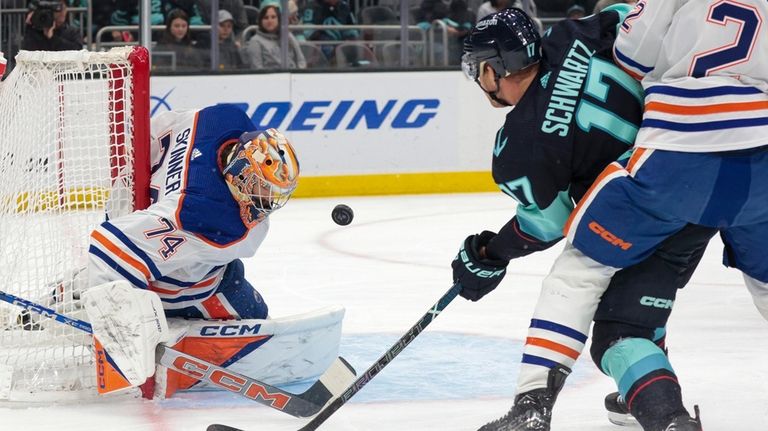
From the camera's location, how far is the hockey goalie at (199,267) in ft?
8.86

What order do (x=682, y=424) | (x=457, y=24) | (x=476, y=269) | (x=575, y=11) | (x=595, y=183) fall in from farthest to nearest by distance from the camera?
(x=575, y=11) < (x=457, y=24) < (x=476, y=269) < (x=595, y=183) < (x=682, y=424)

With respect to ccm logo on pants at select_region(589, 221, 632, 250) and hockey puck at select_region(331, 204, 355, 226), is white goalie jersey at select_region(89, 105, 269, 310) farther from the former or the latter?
ccm logo on pants at select_region(589, 221, 632, 250)

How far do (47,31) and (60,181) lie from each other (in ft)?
11.4

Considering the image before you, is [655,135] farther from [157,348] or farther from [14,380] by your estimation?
[14,380]

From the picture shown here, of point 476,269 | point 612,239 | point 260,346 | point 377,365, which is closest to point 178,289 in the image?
point 260,346

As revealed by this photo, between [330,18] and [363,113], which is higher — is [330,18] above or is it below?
above

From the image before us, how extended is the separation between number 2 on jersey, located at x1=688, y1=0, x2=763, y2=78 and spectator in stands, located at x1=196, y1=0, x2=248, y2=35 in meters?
4.92

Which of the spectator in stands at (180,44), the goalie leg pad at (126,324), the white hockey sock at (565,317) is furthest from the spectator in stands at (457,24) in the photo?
the white hockey sock at (565,317)

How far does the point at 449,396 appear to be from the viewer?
9.87ft

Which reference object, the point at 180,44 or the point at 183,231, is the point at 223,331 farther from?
the point at 180,44

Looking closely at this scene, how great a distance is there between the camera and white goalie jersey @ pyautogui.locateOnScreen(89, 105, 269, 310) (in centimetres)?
273

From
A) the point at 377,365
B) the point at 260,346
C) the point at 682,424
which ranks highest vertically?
the point at 682,424

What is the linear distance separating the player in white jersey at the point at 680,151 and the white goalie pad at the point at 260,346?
3.26 feet

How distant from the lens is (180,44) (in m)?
6.79
